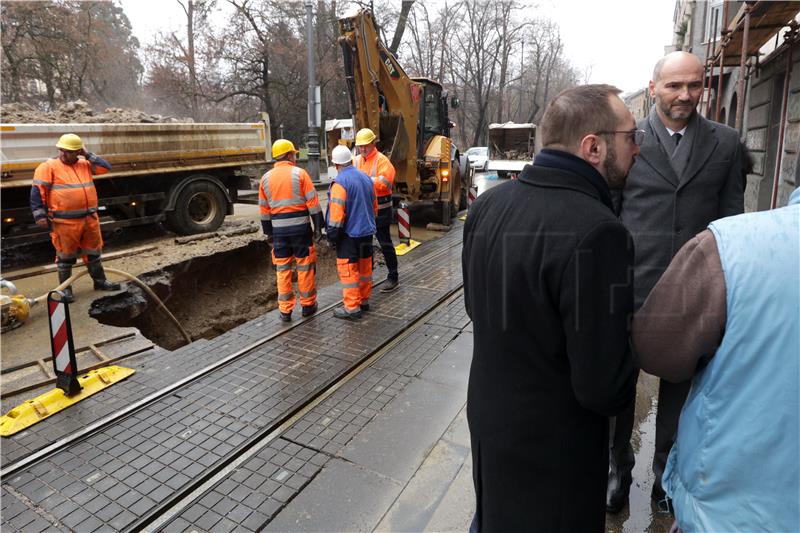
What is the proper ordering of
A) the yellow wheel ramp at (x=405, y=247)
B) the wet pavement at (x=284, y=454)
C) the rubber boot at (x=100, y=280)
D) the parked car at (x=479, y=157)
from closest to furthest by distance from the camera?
1. the wet pavement at (x=284, y=454)
2. the rubber boot at (x=100, y=280)
3. the yellow wheel ramp at (x=405, y=247)
4. the parked car at (x=479, y=157)

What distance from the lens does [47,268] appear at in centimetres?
759

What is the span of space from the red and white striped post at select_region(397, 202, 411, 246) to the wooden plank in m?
4.43

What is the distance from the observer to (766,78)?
301 inches

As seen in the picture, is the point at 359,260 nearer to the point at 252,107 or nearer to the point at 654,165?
the point at 654,165

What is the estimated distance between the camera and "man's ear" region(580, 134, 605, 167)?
1.49 m

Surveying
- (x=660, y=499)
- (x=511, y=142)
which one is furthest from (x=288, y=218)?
(x=511, y=142)

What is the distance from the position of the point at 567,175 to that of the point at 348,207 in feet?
14.8

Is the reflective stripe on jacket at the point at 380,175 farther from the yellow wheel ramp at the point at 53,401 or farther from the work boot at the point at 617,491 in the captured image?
the work boot at the point at 617,491

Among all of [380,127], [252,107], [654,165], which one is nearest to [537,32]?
[252,107]

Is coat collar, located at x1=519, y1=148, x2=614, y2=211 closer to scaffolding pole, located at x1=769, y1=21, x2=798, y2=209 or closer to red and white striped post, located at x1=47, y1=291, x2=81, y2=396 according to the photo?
red and white striped post, located at x1=47, y1=291, x2=81, y2=396

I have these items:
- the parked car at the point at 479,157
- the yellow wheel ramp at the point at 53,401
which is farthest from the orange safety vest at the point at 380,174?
the parked car at the point at 479,157

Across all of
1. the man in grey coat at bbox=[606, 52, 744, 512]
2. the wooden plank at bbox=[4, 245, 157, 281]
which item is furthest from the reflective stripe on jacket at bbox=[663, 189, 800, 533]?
the wooden plank at bbox=[4, 245, 157, 281]

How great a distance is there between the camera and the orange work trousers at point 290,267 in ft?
18.9

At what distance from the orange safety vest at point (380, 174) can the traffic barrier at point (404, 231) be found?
2094 millimetres
